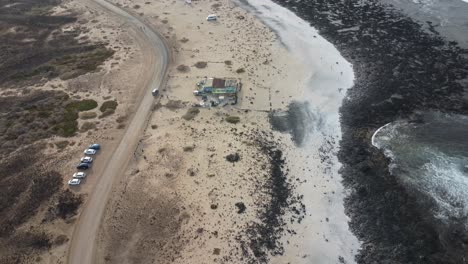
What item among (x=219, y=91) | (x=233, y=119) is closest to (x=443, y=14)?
(x=219, y=91)

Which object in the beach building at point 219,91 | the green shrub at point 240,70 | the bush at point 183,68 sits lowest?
the beach building at point 219,91

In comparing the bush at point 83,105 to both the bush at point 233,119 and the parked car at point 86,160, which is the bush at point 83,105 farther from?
the bush at point 233,119

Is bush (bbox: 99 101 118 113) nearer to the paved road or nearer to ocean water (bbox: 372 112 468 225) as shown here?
the paved road

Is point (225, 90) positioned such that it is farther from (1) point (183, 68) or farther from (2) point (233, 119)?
(1) point (183, 68)

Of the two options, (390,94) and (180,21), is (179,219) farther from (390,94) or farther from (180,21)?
(180,21)

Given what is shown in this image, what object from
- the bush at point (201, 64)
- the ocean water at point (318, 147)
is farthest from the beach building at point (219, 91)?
the ocean water at point (318, 147)

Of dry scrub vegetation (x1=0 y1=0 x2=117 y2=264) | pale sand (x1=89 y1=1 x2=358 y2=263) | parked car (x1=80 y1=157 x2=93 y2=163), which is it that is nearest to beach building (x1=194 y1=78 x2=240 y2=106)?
pale sand (x1=89 y1=1 x2=358 y2=263)
